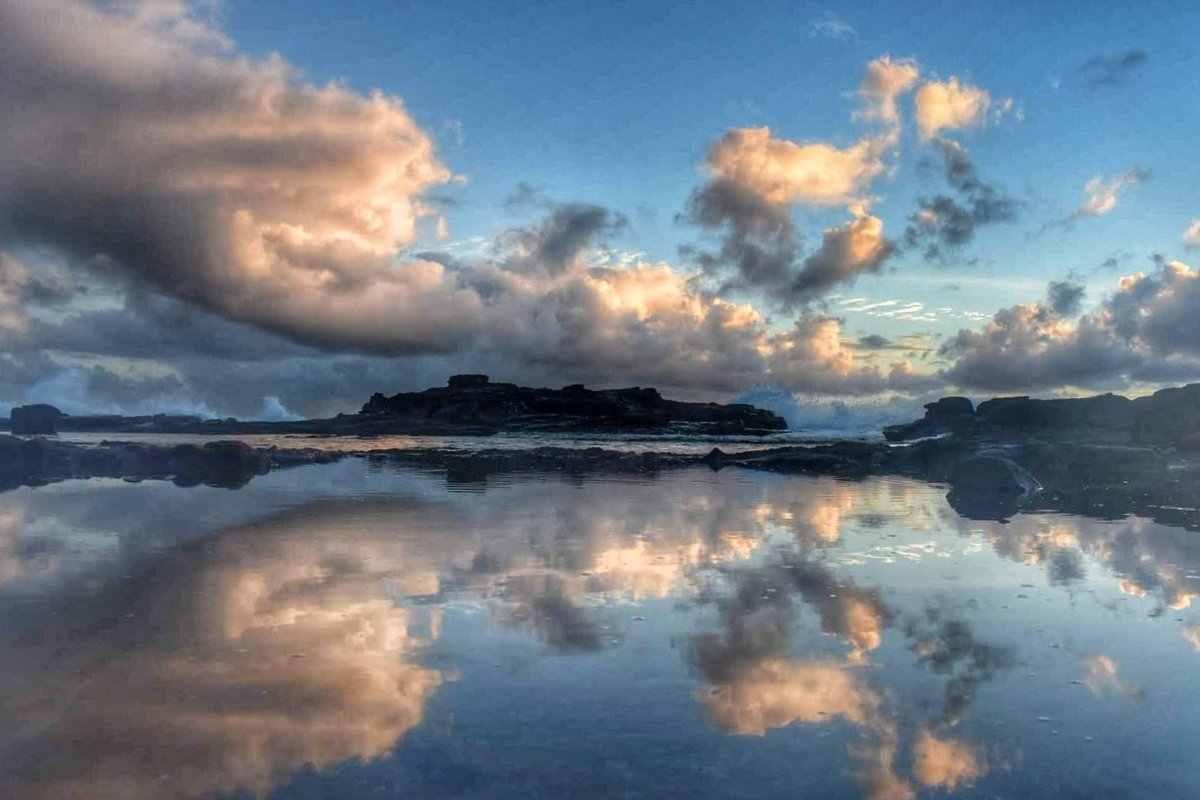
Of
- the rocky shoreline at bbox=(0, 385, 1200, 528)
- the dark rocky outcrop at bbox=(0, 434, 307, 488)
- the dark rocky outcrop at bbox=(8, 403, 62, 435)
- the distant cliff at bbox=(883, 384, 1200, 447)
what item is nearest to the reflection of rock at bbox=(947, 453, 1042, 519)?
the rocky shoreline at bbox=(0, 385, 1200, 528)

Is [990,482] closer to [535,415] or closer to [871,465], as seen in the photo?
[871,465]

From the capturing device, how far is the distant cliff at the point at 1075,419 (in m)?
51.1

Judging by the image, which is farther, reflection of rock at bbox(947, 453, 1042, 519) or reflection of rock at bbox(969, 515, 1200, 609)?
reflection of rock at bbox(947, 453, 1042, 519)

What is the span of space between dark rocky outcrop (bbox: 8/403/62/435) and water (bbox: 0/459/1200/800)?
64.9 metres

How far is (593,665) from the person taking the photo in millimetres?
7375

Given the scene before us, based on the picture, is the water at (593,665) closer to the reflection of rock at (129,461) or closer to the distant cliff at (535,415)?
the reflection of rock at (129,461)

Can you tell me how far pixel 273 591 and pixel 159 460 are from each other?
2455cm

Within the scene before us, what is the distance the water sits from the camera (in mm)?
5305

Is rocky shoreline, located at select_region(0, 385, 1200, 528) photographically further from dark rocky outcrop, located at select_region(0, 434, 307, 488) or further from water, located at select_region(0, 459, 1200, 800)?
water, located at select_region(0, 459, 1200, 800)

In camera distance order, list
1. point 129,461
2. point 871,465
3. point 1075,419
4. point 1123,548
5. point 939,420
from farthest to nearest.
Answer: point 939,420 < point 1075,419 < point 871,465 < point 129,461 < point 1123,548

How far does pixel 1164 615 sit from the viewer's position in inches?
371

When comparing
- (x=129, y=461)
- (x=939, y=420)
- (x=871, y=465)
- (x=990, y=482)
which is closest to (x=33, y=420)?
(x=129, y=461)

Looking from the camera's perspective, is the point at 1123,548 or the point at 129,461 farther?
the point at 129,461

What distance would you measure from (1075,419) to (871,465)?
109ft
